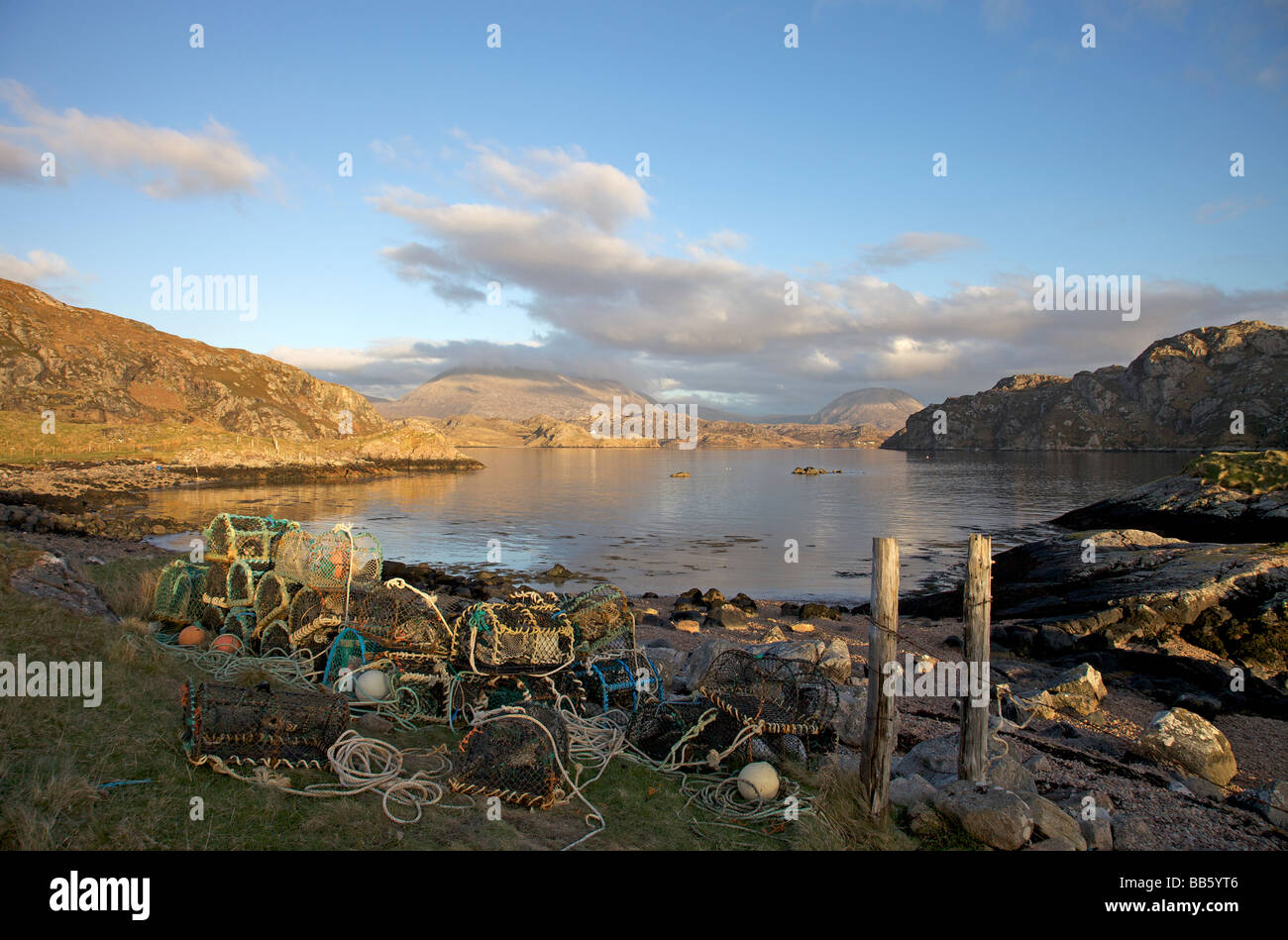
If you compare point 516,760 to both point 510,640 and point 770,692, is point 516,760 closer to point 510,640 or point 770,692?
point 510,640

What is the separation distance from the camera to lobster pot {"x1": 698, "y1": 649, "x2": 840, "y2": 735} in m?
7.03

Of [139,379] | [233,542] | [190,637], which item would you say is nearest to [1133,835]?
[190,637]

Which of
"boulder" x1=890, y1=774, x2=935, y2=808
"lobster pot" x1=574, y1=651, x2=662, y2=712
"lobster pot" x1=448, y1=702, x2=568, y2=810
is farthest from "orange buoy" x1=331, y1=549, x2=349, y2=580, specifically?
"boulder" x1=890, y1=774, x2=935, y2=808

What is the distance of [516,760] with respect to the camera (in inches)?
233

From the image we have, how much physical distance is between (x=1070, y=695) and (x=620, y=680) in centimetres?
728

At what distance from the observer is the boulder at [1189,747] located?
7898mm

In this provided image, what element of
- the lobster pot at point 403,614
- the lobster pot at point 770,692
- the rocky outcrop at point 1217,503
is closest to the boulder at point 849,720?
the lobster pot at point 770,692

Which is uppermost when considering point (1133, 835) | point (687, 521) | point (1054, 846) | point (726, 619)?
point (1054, 846)

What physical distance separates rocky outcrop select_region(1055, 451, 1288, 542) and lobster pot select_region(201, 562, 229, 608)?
93.4ft

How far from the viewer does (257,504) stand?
46.8 m

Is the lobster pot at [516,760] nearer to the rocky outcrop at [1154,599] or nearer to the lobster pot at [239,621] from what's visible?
the lobster pot at [239,621]

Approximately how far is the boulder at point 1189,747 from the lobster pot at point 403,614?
888 centimetres
